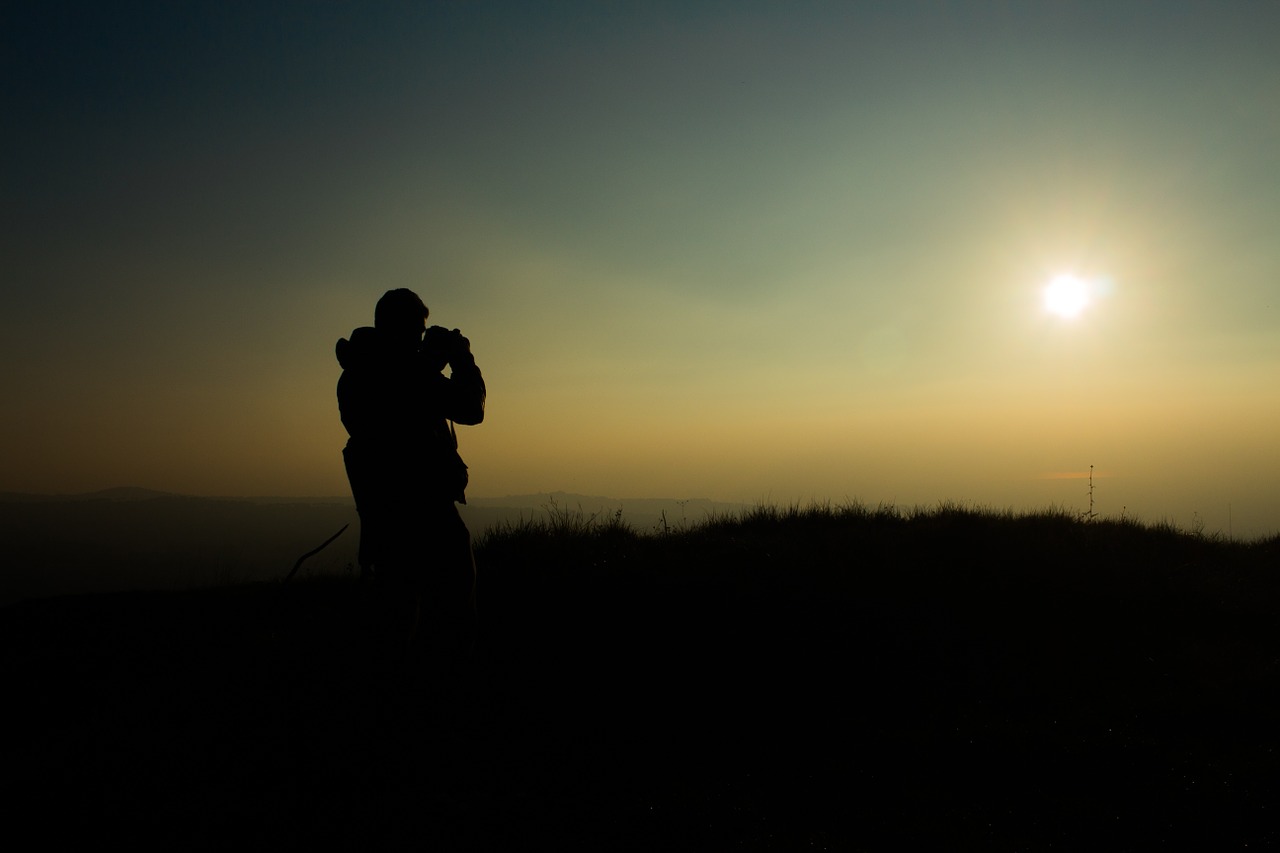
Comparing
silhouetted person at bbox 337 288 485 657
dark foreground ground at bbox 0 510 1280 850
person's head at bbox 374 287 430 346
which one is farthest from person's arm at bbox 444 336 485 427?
dark foreground ground at bbox 0 510 1280 850

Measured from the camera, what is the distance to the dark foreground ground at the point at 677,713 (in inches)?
140

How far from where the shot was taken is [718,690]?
5199 millimetres

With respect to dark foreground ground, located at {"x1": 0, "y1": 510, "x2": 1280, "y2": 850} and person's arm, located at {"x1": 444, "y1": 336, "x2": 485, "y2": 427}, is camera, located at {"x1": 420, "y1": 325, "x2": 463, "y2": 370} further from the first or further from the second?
dark foreground ground, located at {"x1": 0, "y1": 510, "x2": 1280, "y2": 850}

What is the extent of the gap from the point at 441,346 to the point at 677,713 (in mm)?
2879

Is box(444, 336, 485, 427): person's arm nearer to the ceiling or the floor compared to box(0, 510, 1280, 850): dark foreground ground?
nearer to the ceiling

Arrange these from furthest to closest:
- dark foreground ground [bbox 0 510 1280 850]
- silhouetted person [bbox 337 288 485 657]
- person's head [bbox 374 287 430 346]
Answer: person's head [bbox 374 287 430 346] → silhouetted person [bbox 337 288 485 657] → dark foreground ground [bbox 0 510 1280 850]

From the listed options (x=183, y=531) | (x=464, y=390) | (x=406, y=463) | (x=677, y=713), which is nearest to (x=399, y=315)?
(x=464, y=390)

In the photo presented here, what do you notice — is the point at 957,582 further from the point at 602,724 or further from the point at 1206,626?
the point at 602,724

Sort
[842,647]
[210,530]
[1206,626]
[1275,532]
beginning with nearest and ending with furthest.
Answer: [842,647] → [1206,626] → [1275,532] → [210,530]

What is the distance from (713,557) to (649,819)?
15.8ft

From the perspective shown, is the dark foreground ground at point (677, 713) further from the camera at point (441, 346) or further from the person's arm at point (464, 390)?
the camera at point (441, 346)

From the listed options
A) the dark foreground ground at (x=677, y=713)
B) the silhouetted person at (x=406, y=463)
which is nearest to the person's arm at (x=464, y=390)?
the silhouetted person at (x=406, y=463)

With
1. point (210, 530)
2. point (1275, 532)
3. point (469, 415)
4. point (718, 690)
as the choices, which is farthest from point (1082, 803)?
point (210, 530)

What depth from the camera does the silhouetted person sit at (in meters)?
4.38
